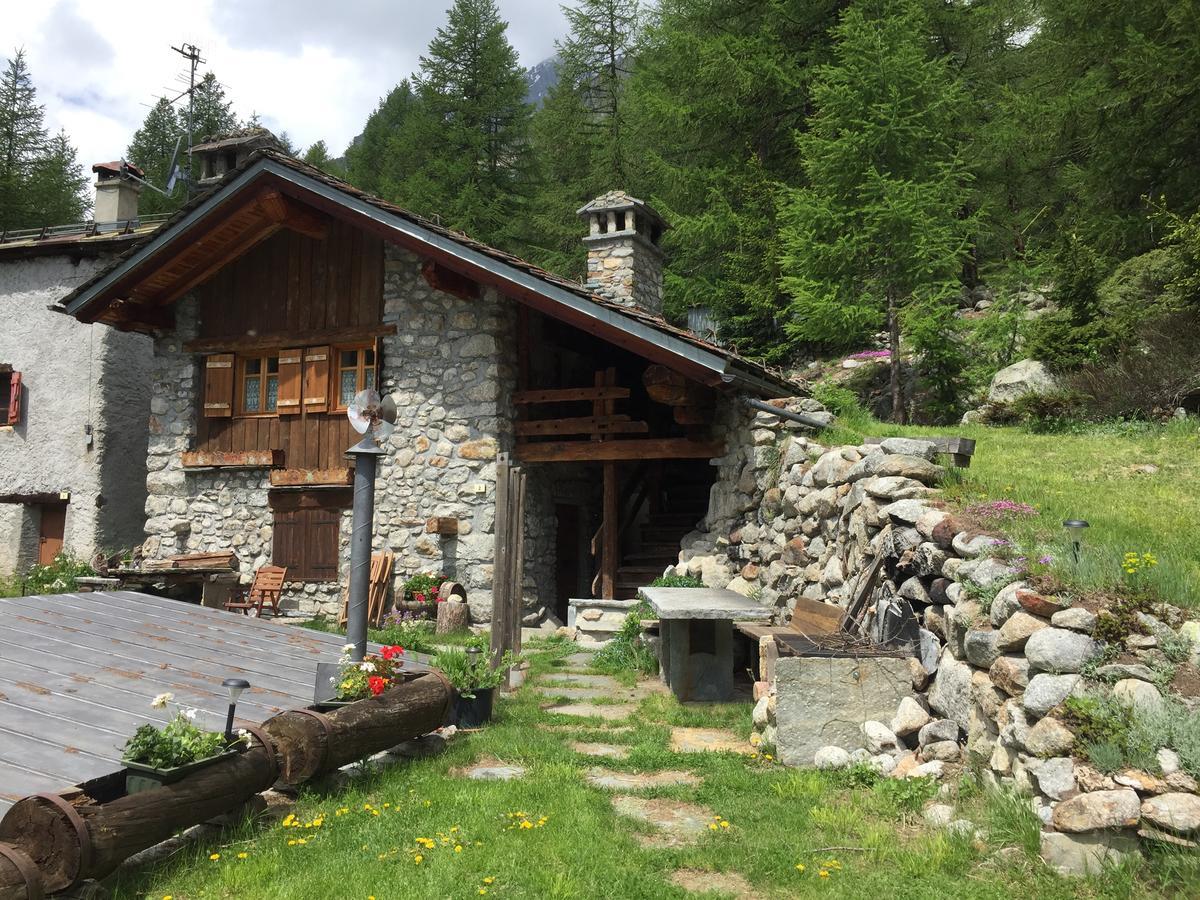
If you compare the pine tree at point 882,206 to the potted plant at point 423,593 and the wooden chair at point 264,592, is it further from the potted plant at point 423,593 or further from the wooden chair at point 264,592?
the wooden chair at point 264,592

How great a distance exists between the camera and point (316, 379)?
1234 cm

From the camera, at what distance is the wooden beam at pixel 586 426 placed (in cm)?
1123

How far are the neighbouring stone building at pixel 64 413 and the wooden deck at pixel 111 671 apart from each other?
758 centimetres

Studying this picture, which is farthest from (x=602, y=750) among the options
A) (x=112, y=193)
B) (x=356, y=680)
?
(x=112, y=193)

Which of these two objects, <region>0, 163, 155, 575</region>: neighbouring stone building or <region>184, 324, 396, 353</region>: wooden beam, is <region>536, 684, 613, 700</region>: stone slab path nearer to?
<region>184, 324, 396, 353</region>: wooden beam

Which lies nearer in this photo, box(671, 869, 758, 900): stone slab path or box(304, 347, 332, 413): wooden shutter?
box(671, 869, 758, 900): stone slab path

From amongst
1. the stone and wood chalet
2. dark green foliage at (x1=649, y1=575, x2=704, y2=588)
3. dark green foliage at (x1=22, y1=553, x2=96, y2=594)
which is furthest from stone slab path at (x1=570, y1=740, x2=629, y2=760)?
dark green foliage at (x1=22, y1=553, x2=96, y2=594)

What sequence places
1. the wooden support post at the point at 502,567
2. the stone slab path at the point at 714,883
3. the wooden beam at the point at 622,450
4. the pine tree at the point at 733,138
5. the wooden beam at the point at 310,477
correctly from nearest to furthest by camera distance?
the stone slab path at the point at 714,883
the wooden support post at the point at 502,567
the wooden beam at the point at 622,450
the wooden beam at the point at 310,477
the pine tree at the point at 733,138

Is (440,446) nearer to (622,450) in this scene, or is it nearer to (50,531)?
(622,450)

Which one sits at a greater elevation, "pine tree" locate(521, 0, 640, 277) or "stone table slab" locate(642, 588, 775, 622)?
"pine tree" locate(521, 0, 640, 277)

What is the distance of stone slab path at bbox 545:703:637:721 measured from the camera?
7066 mm

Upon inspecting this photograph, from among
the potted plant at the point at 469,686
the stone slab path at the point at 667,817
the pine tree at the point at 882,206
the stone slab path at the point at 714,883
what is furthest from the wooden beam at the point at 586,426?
the stone slab path at the point at 714,883

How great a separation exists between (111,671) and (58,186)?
26730mm

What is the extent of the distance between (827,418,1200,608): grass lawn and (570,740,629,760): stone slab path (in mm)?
2887
